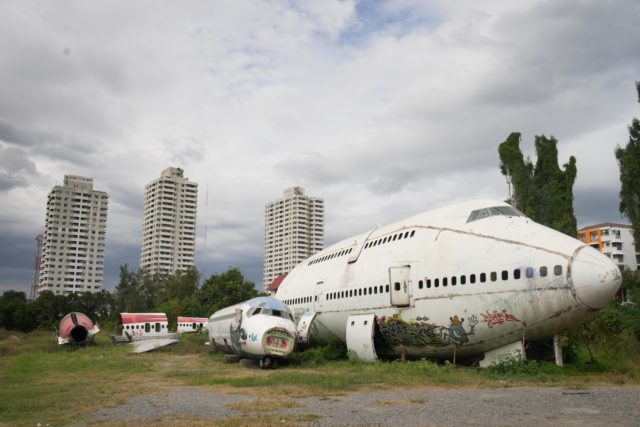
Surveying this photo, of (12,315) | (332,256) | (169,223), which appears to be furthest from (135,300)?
(169,223)

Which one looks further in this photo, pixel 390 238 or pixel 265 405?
pixel 390 238

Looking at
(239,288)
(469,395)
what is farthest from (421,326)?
(239,288)

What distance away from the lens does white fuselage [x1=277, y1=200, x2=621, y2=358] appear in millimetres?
17375

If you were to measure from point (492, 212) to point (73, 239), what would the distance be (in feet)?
557

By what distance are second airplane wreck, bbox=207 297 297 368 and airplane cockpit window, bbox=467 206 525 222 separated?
10188 millimetres

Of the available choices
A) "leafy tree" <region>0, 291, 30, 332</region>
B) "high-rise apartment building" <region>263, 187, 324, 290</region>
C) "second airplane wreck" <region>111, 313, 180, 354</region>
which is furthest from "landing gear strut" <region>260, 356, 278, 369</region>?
"high-rise apartment building" <region>263, 187, 324, 290</region>

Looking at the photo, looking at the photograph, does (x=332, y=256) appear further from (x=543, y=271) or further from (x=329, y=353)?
(x=543, y=271)

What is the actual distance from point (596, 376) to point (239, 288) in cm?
6239

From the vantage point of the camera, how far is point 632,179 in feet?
129

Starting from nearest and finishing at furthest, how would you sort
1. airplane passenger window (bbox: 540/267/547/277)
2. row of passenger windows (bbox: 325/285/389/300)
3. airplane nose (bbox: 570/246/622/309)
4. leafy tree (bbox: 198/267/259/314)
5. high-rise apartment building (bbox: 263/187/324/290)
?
1. airplane nose (bbox: 570/246/622/309)
2. airplane passenger window (bbox: 540/267/547/277)
3. row of passenger windows (bbox: 325/285/389/300)
4. leafy tree (bbox: 198/267/259/314)
5. high-rise apartment building (bbox: 263/187/324/290)

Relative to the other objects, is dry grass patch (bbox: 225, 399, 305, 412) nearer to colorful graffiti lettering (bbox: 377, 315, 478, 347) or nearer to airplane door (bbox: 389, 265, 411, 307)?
colorful graffiti lettering (bbox: 377, 315, 478, 347)

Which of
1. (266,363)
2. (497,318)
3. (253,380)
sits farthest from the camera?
(266,363)

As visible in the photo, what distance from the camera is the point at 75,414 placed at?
494 inches

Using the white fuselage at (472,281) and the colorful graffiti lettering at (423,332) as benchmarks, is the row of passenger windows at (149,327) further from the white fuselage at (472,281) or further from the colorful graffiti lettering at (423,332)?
the colorful graffiti lettering at (423,332)
